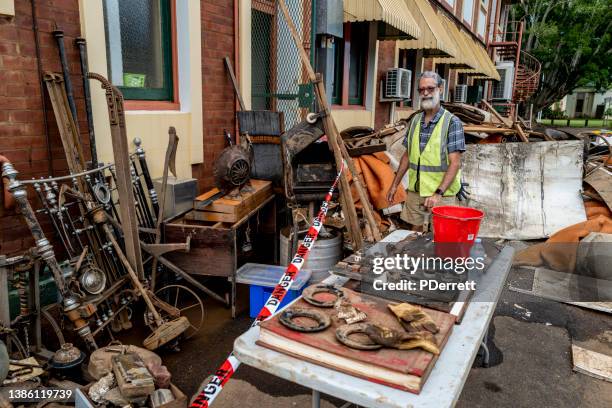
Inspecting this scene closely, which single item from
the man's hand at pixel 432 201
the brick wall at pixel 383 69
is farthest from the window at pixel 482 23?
the man's hand at pixel 432 201

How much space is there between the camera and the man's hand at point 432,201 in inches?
150

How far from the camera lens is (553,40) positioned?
2827cm

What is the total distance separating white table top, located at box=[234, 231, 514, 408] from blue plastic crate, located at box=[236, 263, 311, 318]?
2248 millimetres

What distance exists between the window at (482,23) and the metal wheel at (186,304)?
19.3m

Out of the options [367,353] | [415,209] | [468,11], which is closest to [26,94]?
[367,353]

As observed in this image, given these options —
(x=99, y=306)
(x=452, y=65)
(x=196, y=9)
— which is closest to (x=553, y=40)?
(x=452, y=65)

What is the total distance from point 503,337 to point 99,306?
3.35m

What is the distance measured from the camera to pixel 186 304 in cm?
436

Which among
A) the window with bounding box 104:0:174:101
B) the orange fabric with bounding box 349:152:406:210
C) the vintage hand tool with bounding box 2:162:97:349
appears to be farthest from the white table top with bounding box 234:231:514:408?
the orange fabric with bounding box 349:152:406:210

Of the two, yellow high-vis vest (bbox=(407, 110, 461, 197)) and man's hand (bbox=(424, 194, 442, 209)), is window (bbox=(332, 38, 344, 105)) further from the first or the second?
man's hand (bbox=(424, 194, 442, 209))

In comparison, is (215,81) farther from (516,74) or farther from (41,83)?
(516,74)

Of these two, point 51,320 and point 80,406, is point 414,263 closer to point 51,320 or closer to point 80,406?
point 80,406

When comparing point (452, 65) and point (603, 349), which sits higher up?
point (452, 65)

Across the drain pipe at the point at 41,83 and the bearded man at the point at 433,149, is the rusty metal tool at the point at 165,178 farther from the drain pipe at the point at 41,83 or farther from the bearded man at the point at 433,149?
the bearded man at the point at 433,149
